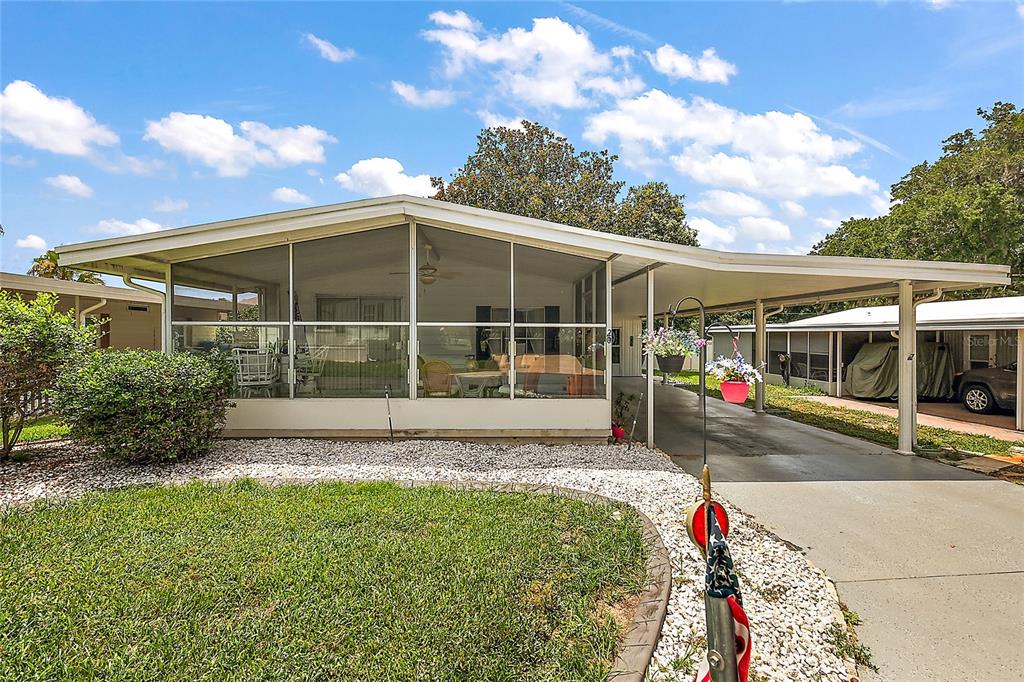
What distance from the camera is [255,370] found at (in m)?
6.75

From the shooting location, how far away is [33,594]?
287 cm

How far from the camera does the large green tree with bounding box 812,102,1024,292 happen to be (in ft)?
45.5

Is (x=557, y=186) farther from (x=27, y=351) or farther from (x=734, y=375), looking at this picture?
(x=27, y=351)

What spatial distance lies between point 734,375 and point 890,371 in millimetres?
11677

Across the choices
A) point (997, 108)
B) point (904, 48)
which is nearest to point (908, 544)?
point (904, 48)

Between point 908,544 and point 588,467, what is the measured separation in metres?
2.79

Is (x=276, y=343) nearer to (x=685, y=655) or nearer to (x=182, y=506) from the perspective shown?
(x=182, y=506)

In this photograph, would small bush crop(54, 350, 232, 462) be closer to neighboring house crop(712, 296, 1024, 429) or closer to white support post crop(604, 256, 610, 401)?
white support post crop(604, 256, 610, 401)

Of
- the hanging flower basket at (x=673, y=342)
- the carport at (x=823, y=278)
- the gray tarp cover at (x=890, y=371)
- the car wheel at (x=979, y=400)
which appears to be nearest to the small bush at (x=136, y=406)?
the hanging flower basket at (x=673, y=342)

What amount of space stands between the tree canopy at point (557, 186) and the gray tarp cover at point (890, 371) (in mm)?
11206

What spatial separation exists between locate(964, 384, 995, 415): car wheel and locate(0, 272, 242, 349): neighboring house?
47.2 ft

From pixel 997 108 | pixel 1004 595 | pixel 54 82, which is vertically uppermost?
pixel 997 108

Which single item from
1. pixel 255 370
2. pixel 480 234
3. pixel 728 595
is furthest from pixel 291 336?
pixel 728 595

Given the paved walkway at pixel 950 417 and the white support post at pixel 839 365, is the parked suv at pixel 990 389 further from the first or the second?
the white support post at pixel 839 365
